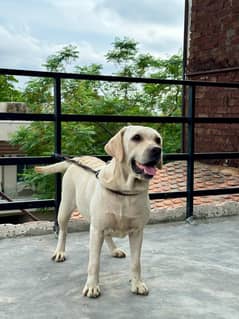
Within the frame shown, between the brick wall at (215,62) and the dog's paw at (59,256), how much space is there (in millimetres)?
3754

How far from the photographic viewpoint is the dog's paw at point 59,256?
2680 mm

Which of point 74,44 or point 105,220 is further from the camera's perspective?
point 74,44

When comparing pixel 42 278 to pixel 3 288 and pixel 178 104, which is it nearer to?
pixel 3 288

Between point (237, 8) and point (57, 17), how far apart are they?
4396 mm

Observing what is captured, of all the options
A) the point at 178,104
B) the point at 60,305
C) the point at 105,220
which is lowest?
the point at 60,305

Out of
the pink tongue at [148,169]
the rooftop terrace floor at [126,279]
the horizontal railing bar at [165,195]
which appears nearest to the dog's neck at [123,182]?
the pink tongue at [148,169]

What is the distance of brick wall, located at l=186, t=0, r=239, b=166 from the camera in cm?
595

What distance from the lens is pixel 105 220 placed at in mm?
2148

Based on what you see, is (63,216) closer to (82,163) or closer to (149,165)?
(82,163)

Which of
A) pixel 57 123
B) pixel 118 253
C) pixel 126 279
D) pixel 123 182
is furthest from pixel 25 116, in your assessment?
pixel 126 279

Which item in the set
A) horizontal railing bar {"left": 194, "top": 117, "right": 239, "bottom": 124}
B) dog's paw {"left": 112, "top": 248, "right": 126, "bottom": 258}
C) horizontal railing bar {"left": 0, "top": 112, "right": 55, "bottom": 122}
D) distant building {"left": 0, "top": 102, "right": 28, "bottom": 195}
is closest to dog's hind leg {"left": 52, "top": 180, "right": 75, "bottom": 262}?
dog's paw {"left": 112, "top": 248, "right": 126, "bottom": 258}

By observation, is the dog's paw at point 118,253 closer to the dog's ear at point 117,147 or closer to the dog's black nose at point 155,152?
the dog's ear at point 117,147

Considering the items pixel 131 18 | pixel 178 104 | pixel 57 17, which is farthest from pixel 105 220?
pixel 131 18

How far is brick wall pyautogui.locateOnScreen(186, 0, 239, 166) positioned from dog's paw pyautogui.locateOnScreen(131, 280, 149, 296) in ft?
13.1
